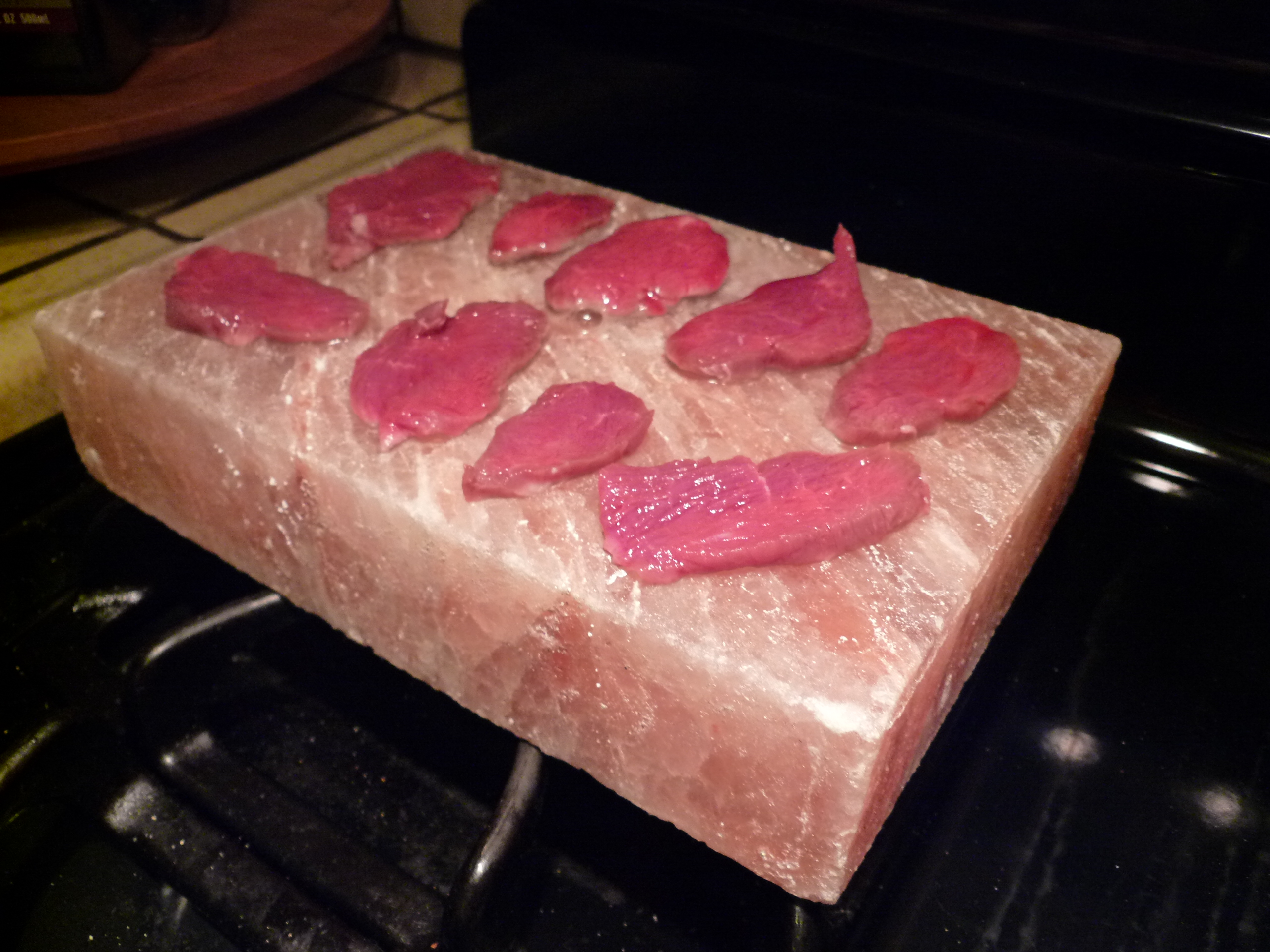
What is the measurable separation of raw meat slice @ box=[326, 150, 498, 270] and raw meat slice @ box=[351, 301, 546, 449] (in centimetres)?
14

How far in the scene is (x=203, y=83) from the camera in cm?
108

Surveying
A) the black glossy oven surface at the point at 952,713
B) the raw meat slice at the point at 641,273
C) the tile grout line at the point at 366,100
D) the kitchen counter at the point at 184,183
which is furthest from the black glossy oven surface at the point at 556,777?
the tile grout line at the point at 366,100

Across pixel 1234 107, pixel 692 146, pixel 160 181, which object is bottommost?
pixel 160 181

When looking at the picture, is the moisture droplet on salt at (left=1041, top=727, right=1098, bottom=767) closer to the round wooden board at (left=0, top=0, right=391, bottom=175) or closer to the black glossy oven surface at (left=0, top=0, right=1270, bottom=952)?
the black glossy oven surface at (left=0, top=0, right=1270, bottom=952)

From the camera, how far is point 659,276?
88cm

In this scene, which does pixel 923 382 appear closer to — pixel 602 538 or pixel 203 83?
pixel 602 538

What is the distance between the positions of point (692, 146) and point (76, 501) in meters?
0.75

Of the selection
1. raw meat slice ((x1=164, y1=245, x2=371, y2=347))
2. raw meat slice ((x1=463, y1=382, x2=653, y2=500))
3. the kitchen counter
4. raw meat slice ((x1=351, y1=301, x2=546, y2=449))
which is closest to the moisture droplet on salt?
raw meat slice ((x1=463, y1=382, x2=653, y2=500))

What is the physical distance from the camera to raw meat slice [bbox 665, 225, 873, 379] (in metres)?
0.79

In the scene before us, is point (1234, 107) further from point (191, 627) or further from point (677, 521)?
point (191, 627)

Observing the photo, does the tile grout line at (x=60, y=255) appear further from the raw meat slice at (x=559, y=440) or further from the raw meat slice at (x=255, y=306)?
the raw meat slice at (x=559, y=440)

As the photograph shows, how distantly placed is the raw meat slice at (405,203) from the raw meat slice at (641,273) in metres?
0.17

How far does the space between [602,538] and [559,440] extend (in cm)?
9

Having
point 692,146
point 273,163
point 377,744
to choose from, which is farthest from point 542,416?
point 273,163
